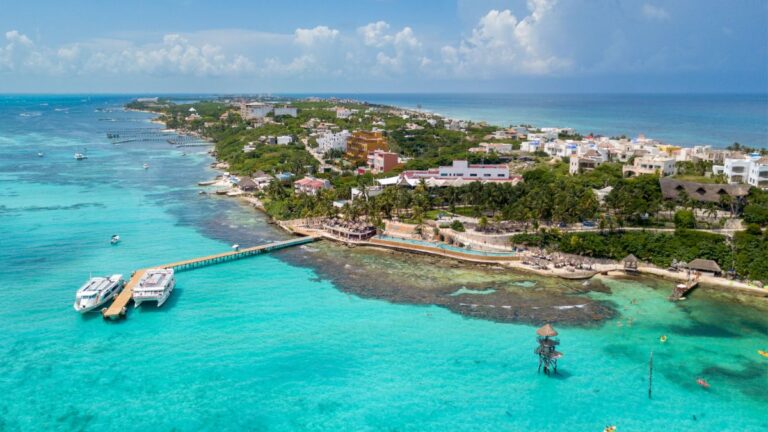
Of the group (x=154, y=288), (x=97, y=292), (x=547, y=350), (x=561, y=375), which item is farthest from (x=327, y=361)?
(x=97, y=292)

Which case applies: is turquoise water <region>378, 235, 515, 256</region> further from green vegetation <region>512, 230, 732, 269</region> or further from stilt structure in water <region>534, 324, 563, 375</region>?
stilt structure in water <region>534, 324, 563, 375</region>

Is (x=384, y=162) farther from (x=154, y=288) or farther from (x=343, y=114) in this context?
(x=343, y=114)

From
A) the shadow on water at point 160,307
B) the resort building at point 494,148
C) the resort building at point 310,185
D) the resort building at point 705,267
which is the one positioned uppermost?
the resort building at point 494,148

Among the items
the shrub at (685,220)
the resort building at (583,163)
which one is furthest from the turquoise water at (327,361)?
the resort building at (583,163)

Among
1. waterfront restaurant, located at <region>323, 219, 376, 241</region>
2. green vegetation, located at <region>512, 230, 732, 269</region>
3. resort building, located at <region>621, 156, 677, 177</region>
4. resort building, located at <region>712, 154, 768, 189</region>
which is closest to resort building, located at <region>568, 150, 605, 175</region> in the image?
resort building, located at <region>621, 156, 677, 177</region>

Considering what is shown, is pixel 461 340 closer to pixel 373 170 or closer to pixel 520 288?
pixel 520 288

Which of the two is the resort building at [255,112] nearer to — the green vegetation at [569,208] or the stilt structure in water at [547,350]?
the green vegetation at [569,208]
